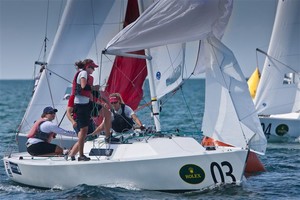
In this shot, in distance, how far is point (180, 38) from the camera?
1538cm

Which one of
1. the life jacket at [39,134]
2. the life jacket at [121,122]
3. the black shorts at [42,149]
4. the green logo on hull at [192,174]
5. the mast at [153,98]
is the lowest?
the green logo on hull at [192,174]

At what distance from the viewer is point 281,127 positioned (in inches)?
1048

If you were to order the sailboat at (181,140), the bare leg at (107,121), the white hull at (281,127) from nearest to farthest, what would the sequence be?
the sailboat at (181,140) < the bare leg at (107,121) < the white hull at (281,127)

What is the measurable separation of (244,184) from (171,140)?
1722 millimetres

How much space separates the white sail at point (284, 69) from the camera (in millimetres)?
28016

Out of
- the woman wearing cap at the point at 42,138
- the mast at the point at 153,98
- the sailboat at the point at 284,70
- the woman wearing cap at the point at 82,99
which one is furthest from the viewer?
the sailboat at the point at 284,70

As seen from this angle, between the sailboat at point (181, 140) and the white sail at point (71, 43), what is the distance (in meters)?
3.27

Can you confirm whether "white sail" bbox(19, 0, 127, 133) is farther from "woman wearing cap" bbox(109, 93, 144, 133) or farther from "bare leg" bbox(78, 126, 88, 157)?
"bare leg" bbox(78, 126, 88, 157)

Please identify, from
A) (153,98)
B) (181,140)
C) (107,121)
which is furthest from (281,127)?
(107,121)

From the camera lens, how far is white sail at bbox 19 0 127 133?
18797 millimetres

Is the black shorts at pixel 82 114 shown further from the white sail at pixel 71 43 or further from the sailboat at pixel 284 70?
the sailboat at pixel 284 70

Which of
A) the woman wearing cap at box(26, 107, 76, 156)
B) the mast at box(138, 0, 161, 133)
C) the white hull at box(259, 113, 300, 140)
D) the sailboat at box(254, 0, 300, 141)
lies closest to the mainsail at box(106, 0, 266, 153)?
the mast at box(138, 0, 161, 133)

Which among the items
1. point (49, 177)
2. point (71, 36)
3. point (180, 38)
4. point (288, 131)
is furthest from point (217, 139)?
point (288, 131)

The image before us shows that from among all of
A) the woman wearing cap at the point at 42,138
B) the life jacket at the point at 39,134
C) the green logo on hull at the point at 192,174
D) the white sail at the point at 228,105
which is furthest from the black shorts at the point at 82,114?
the white sail at the point at 228,105
